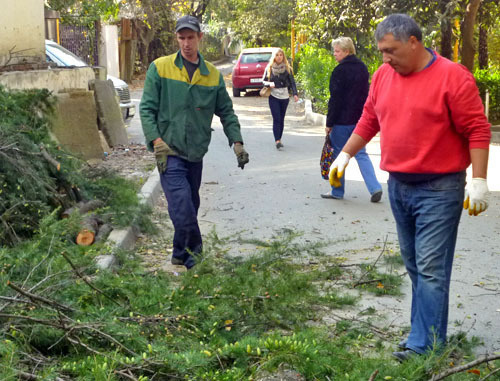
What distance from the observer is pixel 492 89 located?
17.2 meters

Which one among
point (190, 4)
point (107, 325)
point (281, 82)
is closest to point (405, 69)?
point (107, 325)

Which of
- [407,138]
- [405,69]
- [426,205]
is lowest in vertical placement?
[426,205]

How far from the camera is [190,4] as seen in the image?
43.2 metres

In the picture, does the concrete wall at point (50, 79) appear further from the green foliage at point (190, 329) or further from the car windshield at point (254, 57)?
the car windshield at point (254, 57)

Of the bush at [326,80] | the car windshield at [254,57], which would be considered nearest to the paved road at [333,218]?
the bush at [326,80]

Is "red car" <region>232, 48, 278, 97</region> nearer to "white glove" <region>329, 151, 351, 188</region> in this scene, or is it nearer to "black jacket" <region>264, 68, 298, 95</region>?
"black jacket" <region>264, 68, 298, 95</region>

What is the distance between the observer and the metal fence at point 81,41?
26067 millimetres

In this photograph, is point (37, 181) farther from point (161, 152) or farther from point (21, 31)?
point (21, 31)

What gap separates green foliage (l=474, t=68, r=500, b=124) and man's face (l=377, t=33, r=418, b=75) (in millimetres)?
13406

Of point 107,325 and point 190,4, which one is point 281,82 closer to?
point 107,325

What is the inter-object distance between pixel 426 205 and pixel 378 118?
0.60m

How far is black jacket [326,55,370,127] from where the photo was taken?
9.59 metres

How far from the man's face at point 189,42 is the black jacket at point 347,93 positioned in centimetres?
342

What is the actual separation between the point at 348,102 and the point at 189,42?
360cm
